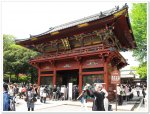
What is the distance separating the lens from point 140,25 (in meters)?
27.8

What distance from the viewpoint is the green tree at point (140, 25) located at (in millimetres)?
27453

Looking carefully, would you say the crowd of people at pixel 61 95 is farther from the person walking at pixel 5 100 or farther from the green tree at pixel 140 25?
the green tree at pixel 140 25

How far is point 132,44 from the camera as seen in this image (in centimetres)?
2530

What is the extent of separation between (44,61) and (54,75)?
1.99 meters

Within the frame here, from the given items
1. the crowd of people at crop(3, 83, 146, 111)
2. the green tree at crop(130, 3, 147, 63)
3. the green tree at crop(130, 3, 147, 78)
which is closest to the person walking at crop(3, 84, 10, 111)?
the crowd of people at crop(3, 83, 146, 111)

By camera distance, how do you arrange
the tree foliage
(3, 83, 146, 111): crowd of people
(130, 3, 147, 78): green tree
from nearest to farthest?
(3, 83, 146, 111): crowd of people, (130, 3, 147, 78): green tree, the tree foliage

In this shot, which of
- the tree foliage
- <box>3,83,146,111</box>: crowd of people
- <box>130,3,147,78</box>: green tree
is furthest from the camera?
the tree foliage

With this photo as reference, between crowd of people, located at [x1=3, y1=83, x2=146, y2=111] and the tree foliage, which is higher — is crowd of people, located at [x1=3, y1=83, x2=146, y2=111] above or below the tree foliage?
below

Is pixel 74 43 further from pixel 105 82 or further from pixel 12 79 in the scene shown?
pixel 12 79

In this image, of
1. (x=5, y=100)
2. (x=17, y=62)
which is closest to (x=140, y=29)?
(x=17, y=62)

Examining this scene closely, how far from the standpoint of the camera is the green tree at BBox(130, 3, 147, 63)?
27.5 metres

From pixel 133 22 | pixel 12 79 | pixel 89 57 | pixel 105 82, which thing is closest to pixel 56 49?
pixel 89 57

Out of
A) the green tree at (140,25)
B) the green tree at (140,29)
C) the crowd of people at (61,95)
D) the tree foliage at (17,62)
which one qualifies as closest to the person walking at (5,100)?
the crowd of people at (61,95)

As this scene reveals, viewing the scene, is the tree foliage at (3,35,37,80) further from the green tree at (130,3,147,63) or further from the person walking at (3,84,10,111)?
the person walking at (3,84,10,111)
